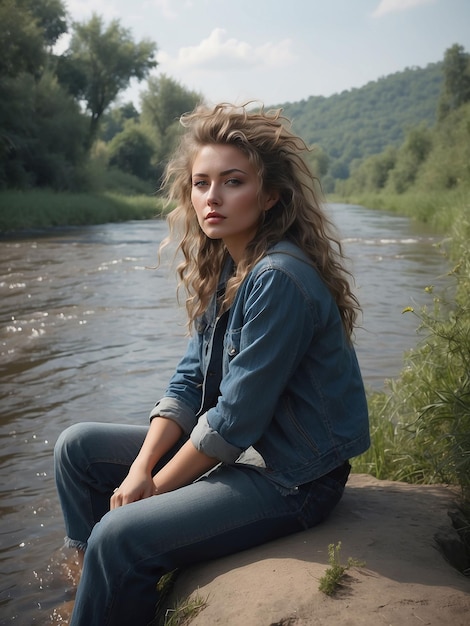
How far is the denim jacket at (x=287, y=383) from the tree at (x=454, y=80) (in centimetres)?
5207

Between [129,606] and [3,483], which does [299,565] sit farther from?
[3,483]

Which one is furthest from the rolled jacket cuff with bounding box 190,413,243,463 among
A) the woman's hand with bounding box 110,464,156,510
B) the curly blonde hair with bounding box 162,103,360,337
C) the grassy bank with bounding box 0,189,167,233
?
the grassy bank with bounding box 0,189,167,233

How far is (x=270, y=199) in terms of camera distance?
2.46 meters

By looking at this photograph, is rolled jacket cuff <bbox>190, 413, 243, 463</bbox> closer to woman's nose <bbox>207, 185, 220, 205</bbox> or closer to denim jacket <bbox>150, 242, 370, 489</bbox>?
denim jacket <bbox>150, 242, 370, 489</bbox>

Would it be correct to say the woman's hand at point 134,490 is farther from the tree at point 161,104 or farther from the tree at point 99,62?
the tree at point 161,104

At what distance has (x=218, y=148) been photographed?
2432 mm

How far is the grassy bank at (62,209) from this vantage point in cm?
2117

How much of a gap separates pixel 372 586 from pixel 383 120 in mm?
179893

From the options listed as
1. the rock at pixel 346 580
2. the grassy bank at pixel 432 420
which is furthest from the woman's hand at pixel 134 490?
the grassy bank at pixel 432 420

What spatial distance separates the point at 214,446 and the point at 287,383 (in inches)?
10.9

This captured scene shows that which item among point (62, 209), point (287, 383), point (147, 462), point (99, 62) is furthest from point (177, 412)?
point (99, 62)

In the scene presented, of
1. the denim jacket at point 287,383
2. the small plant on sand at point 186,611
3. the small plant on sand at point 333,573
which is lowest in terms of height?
the small plant on sand at point 186,611

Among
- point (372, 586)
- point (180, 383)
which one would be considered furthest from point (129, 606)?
point (180, 383)

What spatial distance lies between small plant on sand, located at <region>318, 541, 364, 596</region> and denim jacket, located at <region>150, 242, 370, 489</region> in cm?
28
